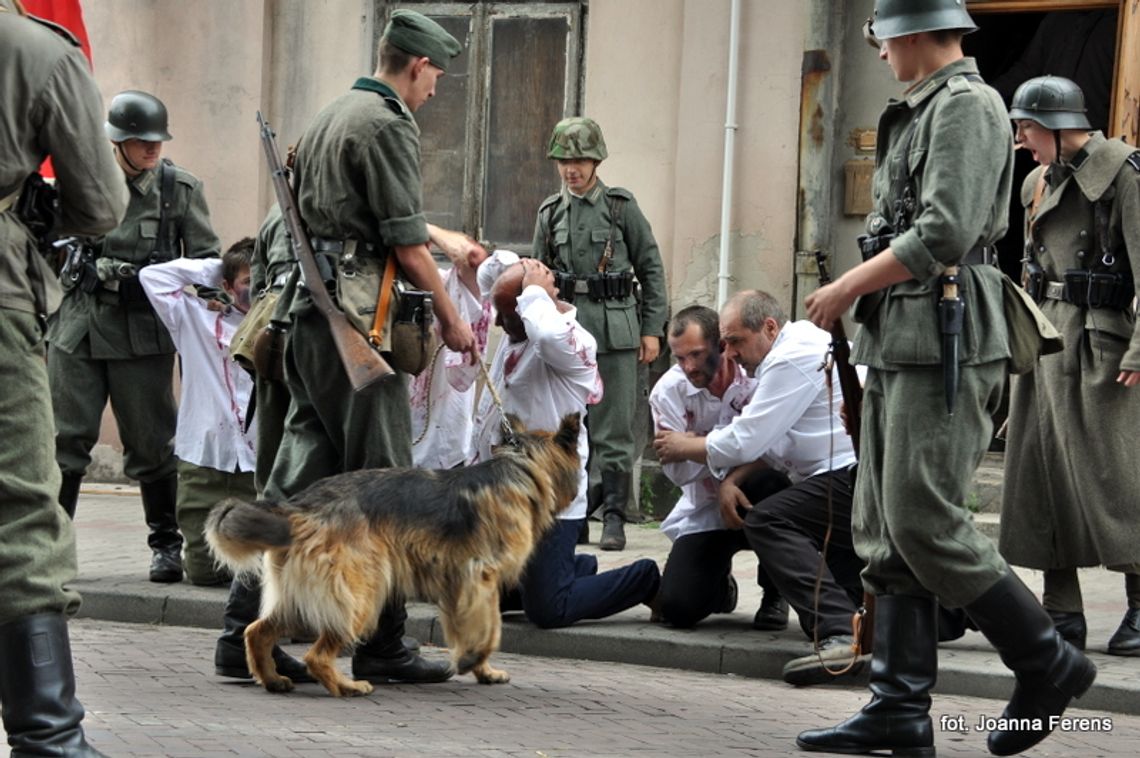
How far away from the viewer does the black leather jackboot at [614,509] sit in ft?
33.5

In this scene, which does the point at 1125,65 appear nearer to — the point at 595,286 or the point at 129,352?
the point at 595,286

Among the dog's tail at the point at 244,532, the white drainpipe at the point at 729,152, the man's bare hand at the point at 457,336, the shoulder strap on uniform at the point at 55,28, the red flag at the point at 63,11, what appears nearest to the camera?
the shoulder strap on uniform at the point at 55,28

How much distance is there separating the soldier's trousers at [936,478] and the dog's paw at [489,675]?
6.43ft

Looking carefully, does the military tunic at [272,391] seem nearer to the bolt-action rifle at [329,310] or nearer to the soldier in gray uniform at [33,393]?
the bolt-action rifle at [329,310]

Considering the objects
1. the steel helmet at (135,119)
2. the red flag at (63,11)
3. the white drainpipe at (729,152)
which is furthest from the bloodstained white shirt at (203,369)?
the white drainpipe at (729,152)

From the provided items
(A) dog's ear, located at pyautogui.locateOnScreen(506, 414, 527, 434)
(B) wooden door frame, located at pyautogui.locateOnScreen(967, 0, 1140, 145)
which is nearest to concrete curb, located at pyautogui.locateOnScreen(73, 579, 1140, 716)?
(A) dog's ear, located at pyautogui.locateOnScreen(506, 414, 527, 434)

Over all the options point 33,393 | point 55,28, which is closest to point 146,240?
point 55,28

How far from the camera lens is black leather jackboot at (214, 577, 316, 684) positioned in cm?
671

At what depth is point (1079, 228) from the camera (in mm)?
7320

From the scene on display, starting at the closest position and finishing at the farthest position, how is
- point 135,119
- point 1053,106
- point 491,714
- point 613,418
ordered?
point 491,714 < point 1053,106 < point 135,119 < point 613,418

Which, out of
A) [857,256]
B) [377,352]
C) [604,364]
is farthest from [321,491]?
[857,256]

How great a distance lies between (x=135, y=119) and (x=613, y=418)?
3.36 meters

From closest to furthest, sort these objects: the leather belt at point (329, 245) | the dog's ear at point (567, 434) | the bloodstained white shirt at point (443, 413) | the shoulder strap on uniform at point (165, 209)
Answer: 1. the leather belt at point (329, 245)
2. the dog's ear at point (567, 434)
3. the bloodstained white shirt at point (443, 413)
4. the shoulder strap on uniform at point (165, 209)

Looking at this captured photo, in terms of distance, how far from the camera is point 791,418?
7.38m
